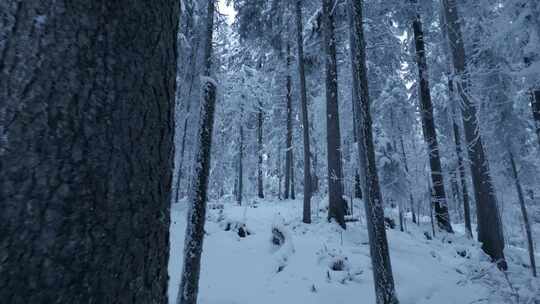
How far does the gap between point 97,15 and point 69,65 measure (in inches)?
7.9

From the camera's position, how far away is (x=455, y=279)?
7270 mm

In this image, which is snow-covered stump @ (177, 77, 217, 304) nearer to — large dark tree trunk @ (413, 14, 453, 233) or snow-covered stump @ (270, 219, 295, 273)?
snow-covered stump @ (270, 219, 295, 273)

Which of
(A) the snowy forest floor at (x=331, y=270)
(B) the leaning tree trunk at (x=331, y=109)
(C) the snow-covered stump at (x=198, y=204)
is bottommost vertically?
(A) the snowy forest floor at (x=331, y=270)

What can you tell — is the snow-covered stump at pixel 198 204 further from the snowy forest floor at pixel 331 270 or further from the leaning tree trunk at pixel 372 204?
the leaning tree trunk at pixel 372 204

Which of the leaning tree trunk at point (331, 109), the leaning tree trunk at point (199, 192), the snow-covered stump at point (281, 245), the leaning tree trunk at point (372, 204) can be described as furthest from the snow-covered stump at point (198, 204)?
the leaning tree trunk at point (331, 109)

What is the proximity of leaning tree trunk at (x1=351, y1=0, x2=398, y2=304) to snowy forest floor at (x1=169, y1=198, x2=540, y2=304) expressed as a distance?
1.33m

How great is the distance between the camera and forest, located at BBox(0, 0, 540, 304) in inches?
34.3

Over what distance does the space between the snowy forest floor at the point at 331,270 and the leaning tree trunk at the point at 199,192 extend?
5.09 ft

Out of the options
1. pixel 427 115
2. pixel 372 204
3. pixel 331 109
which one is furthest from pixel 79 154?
pixel 427 115

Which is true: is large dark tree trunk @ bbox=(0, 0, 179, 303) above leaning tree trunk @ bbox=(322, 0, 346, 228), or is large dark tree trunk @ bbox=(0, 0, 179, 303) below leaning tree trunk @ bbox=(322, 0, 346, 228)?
below

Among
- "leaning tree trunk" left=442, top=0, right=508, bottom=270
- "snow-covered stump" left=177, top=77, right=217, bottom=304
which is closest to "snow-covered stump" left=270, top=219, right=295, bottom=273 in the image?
"snow-covered stump" left=177, top=77, right=217, bottom=304

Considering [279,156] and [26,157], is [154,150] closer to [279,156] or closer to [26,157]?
[26,157]

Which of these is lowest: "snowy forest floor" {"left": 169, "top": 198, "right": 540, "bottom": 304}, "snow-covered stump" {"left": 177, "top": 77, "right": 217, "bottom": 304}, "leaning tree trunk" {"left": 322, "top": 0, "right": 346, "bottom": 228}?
"snowy forest floor" {"left": 169, "top": 198, "right": 540, "bottom": 304}

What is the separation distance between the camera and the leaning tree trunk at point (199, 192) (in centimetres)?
521
